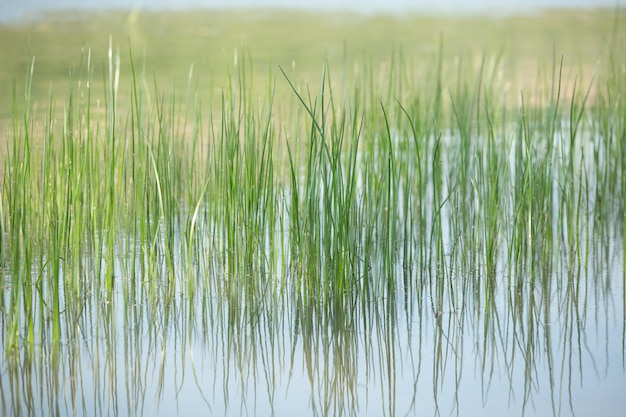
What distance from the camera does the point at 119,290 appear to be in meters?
2.50

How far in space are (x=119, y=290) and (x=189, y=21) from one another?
22.5 feet

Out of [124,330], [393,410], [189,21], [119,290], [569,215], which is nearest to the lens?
A: [393,410]

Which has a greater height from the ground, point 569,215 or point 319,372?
point 569,215

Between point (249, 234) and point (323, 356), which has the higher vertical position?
point (249, 234)

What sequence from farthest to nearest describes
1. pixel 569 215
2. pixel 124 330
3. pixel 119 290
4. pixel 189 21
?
pixel 189 21
pixel 569 215
pixel 119 290
pixel 124 330

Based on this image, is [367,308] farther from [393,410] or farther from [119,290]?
[119,290]

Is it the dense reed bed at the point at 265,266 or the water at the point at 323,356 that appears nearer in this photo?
the water at the point at 323,356

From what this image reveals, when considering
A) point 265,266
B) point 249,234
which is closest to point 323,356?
point 249,234

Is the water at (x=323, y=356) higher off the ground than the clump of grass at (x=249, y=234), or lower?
lower

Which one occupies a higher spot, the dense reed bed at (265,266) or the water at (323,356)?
the dense reed bed at (265,266)

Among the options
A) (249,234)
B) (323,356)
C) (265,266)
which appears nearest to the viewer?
(323,356)

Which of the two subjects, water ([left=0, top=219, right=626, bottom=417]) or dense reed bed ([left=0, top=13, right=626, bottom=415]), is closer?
water ([left=0, top=219, right=626, bottom=417])

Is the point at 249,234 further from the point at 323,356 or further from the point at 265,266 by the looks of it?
the point at 323,356

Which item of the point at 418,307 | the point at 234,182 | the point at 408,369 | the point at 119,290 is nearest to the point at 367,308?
the point at 418,307
